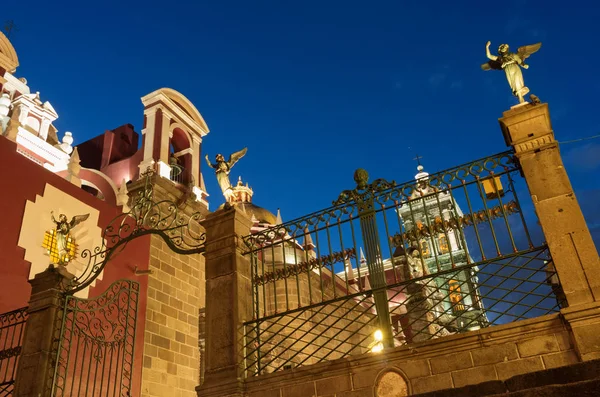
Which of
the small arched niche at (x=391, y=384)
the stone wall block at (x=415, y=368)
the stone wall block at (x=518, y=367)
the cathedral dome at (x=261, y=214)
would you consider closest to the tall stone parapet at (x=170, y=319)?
the small arched niche at (x=391, y=384)

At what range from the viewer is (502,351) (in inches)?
192

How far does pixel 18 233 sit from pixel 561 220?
9770mm

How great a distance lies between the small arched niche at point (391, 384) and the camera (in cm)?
513

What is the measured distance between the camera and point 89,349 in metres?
10.1

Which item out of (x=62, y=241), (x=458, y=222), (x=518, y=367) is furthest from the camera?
(x=62, y=241)

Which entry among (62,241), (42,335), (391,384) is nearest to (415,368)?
(391,384)

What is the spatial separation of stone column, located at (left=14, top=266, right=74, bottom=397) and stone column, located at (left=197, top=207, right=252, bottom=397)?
2902mm

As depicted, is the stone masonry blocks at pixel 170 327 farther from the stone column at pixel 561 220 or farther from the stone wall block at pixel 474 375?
the stone column at pixel 561 220

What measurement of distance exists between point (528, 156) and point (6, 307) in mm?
9235

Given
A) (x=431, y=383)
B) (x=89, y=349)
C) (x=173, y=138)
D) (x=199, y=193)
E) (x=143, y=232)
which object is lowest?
(x=431, y=383)

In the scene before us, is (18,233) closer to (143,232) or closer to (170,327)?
(143,232)

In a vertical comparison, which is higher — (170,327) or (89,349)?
(170,327)

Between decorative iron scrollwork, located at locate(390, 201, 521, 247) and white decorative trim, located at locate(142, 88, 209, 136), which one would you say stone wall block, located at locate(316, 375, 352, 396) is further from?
white decorative trim, located at locate(142, 88, 209, 136)

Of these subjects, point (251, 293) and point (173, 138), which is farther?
point (173, 138)
